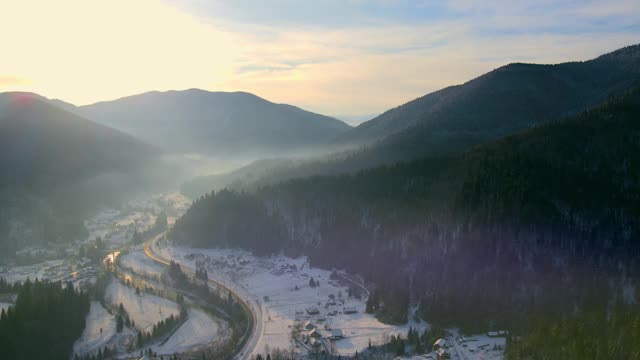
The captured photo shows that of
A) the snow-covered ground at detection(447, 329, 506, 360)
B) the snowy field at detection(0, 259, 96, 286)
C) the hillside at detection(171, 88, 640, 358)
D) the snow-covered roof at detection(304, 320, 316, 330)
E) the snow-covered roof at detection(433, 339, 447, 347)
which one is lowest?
the snow-covered ground at detection(447, 329, 506, 360)

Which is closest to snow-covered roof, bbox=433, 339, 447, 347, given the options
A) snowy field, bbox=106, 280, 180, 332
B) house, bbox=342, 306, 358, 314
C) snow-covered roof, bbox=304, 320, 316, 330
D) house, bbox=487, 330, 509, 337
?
house, bbox=487, 330, 509, 337

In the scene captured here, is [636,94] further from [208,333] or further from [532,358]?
[208,333]

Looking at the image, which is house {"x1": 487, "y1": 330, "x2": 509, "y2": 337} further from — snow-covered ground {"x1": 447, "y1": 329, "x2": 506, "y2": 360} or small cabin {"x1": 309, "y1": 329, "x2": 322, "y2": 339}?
small cabin {"x1": 309, "y1": 329, "x2": 322, "y2": 339}

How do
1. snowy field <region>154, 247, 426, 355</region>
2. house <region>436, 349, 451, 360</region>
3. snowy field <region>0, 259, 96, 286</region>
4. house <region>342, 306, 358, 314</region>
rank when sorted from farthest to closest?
snowy field <region>0, 259, 96, 286</region> → house <region>342, 306, 358, 314</region> → snowy field <region>154, 247, 426, 355</region> → house <region>436, 349, 451, 360</region>

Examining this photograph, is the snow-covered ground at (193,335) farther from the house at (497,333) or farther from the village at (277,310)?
the house at (497,333)

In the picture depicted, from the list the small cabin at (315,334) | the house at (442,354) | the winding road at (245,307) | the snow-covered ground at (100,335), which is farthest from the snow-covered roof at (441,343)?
the snow-covered ground at (100,335)

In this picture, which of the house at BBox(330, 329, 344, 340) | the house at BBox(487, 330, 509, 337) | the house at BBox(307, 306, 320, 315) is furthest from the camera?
the house at BBox(307, 306, 320, 315)

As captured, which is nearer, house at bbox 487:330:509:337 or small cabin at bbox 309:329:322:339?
house at bbox 487:330:509:337
